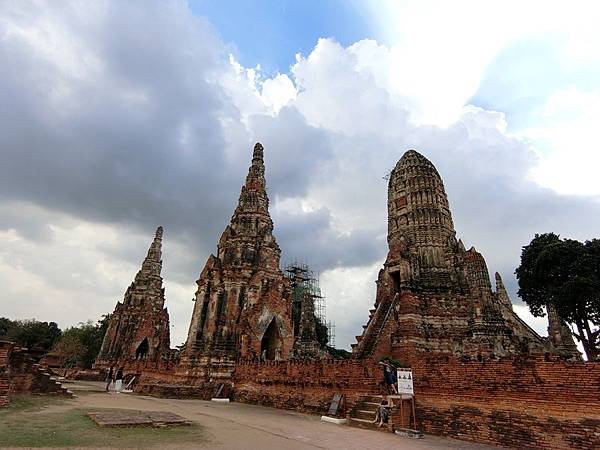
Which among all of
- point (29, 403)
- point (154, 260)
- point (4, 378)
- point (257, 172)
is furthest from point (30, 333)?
point (4, 378)

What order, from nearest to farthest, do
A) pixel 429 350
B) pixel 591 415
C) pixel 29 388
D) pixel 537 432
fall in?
pixel 591 415, pixel 537 432, pixel 29 388, pixel 429 350

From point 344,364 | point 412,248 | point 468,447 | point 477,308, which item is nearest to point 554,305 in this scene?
point 477,308

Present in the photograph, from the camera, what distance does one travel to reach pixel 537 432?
325 inches

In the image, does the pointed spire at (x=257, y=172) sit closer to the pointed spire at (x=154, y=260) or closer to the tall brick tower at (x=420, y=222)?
the tall brick tower at (x=420, y=222)

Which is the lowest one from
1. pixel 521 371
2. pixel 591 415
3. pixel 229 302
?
pixel 591 415

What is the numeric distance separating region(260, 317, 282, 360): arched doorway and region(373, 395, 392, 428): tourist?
39.9ft

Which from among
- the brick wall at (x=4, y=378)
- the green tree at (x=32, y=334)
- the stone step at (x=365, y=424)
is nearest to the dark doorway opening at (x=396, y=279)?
the stone step at (x=365, y=424)

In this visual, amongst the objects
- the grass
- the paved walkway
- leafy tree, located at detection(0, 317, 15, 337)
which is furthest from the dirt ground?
leafy tree, located at detection(0, 317, 15, 337)

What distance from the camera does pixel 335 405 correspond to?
1241 centimetres

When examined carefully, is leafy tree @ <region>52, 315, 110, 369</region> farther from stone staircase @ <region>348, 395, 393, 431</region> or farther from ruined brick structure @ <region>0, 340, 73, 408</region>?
stone staircase @ <region>348, 395, 393, 431</region>

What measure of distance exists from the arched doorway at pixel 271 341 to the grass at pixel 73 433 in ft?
42.7

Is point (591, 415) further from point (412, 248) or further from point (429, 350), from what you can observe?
point (412, 248)

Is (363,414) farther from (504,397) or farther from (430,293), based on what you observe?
(430,293)

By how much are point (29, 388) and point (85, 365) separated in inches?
1549
